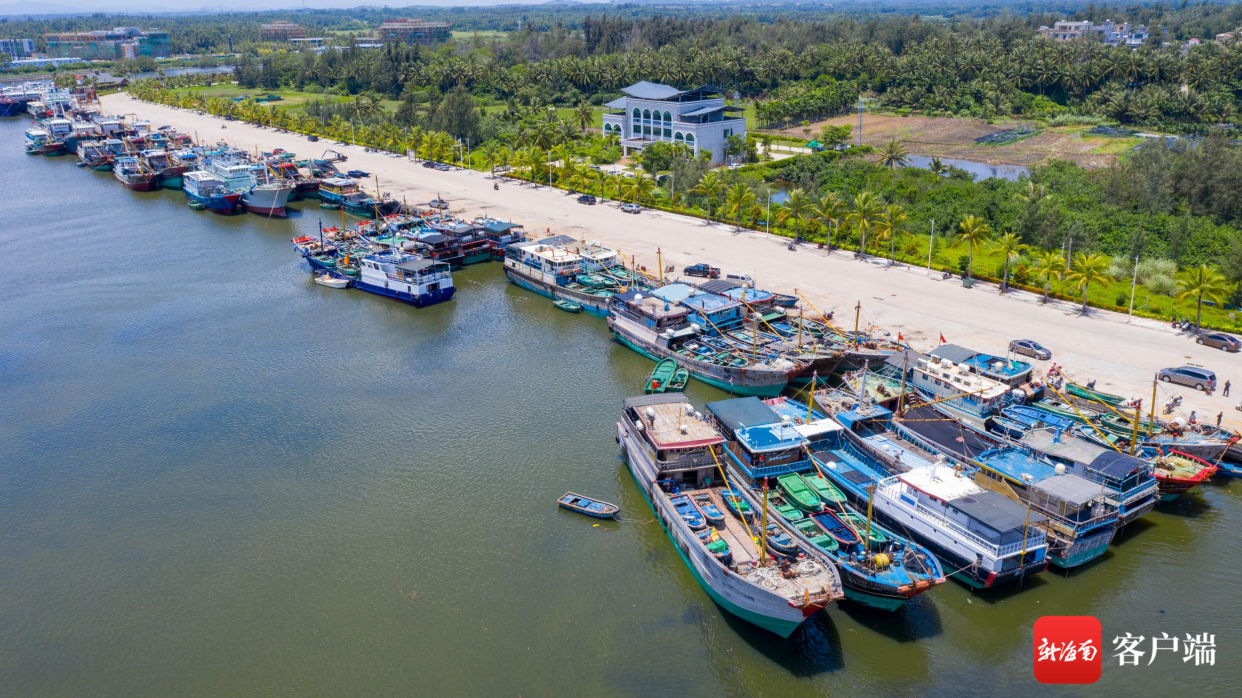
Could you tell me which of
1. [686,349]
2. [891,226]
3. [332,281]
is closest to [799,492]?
[686,349]

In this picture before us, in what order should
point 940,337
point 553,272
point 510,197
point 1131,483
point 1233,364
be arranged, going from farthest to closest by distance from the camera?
point 510,197
point 553,272
point 940,337
point 1233,364
point 1131,483

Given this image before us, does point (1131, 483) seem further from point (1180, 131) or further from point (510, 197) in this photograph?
point (1180, 131)

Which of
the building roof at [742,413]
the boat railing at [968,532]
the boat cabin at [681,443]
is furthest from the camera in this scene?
A: the building roof at [742,413]

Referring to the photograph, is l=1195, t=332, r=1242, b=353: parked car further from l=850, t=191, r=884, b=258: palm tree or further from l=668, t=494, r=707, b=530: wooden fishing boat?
l=668, t=494, r=707, b=530: wooden fishing boat

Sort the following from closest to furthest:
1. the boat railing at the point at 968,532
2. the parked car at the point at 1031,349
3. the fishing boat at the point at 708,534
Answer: the fishing boat at the point at 708,534, the boat railing at the point at 968,532, the parked car at the point at 1031,349

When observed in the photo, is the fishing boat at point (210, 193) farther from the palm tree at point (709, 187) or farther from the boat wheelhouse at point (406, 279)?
the palm tree at point (709, 187)

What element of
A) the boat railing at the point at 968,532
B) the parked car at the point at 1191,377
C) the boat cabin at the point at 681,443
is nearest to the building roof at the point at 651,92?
the parked car at the point at 1191,377

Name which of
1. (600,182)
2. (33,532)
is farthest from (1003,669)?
(600,182)
